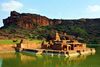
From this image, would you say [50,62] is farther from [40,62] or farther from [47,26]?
[47,26]

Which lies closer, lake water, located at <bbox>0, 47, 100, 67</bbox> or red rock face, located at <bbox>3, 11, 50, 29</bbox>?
lake water, located at <bbox>0, 47, 100, 67</bbox>

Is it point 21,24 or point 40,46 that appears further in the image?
point 21,24

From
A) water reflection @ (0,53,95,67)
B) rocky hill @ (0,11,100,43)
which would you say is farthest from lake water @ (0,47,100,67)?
rocky hill @ (0,11,100,43)

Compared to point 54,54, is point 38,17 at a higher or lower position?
higher

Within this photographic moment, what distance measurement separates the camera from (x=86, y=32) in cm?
13250

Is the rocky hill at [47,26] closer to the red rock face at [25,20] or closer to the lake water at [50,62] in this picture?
the red rock face at [25,20]

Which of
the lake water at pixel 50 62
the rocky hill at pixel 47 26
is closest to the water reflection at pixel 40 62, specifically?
the lake water at pixel 50 62

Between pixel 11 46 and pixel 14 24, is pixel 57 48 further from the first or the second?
pixel 14 24

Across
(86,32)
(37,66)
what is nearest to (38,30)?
(86,32)

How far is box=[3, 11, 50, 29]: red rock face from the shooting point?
12825 cm

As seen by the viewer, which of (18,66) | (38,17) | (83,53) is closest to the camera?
(18,66)

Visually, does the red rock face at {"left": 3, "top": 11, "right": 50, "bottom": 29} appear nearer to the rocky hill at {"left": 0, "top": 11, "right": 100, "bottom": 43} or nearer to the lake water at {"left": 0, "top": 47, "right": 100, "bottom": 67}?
the rocky hill at {"left": 0, "top": 11, "right": 100, "bottom": 43}

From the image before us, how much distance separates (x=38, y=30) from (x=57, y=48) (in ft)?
241

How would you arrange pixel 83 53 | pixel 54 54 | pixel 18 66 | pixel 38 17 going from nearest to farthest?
pixel 18 66, pixel 54 54, pixel 83 53, pixel 38 17
